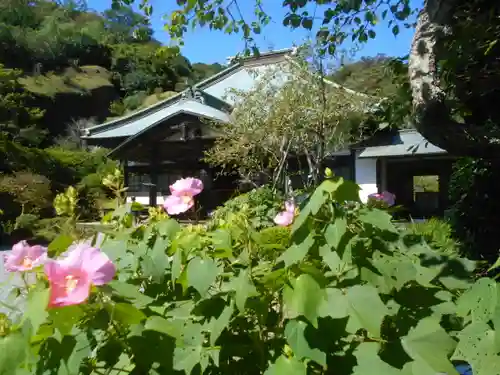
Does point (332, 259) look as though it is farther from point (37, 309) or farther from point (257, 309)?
point (37, 309)

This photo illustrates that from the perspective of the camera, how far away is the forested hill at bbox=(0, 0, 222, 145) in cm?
2944

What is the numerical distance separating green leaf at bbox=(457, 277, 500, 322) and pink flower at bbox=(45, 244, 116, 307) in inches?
22.2

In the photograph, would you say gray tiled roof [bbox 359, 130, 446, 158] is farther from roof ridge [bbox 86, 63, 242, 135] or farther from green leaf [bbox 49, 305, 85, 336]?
green leaf [bbox 49, 305, 85, 336]

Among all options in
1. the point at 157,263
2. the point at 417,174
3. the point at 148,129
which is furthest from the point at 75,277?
the point at 417,174

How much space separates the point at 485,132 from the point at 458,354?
1.06 metres

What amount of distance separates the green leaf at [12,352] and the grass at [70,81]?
2958cm

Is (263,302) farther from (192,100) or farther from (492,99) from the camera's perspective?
(192,100)

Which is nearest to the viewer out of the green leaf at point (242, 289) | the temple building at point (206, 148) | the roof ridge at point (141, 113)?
the green leaf at point (242, 289)

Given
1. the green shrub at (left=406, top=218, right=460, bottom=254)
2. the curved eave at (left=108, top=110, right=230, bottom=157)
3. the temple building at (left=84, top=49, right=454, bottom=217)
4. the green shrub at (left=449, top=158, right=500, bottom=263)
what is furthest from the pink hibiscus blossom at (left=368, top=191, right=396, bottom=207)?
the curved eave at (left=108, top=110, right=230, bottom=157)

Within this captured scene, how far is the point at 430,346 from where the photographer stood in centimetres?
88

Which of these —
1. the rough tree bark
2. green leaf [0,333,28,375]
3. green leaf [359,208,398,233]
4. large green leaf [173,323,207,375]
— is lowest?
large green leaf [173,323,207,375]

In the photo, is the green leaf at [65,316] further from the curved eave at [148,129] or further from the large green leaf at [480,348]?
the curved eave at [148,129]

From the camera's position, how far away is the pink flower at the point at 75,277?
723 mm

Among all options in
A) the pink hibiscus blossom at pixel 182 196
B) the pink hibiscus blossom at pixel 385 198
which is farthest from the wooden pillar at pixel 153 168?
the pink hibiscus blossom at pixel 182 196
